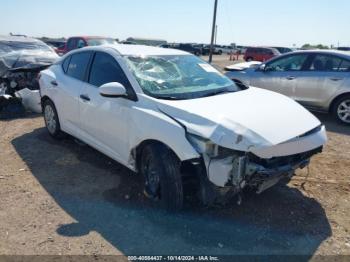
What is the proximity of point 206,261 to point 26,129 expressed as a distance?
5.29m

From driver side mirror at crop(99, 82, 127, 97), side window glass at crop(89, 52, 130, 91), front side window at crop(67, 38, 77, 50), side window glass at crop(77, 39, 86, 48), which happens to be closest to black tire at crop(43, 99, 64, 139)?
side window glass at crop(89, 52, 130, 91)

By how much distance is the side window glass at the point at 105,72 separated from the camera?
4352 millimetres

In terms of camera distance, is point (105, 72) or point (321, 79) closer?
point (105, 72)

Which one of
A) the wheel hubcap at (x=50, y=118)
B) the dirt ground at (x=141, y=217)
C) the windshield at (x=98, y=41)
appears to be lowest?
the dirt ground at (x=141, y=217)

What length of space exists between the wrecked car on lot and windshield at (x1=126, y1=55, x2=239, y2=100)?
448cm

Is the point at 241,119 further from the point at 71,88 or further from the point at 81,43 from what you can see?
the point at 81,43

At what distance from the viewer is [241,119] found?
3471mm

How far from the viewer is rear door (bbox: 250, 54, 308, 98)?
27.5ft

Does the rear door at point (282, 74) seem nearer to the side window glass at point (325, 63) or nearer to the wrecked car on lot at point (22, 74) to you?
the side window glass at point (325, 63)

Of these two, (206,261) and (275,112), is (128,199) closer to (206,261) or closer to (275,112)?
(206,261)

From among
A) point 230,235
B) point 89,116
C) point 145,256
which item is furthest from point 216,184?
point 89,116

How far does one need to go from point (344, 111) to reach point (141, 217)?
18.8 feet

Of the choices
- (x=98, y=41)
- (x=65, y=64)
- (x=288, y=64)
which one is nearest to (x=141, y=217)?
(x=65, y=64)

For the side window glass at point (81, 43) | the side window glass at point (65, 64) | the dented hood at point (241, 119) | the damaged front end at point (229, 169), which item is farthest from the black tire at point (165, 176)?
the side window glass at point (81, 43)
